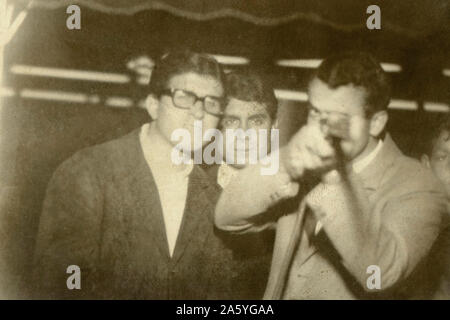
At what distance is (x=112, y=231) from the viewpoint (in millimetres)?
2889

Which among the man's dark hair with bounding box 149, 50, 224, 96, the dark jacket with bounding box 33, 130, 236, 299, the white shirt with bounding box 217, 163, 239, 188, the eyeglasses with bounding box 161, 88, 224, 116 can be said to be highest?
the man's dark hair with bounding box 149, 50, 224, 96

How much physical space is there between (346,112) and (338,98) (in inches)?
3.0

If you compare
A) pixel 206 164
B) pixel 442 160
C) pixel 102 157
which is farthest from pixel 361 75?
pixel 102 157

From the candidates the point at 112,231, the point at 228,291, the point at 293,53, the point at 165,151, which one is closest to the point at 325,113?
the point at 293,53

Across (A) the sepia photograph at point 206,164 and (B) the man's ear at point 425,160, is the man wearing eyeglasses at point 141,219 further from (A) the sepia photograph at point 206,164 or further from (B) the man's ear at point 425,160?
(B) the man's ear at point 425,160

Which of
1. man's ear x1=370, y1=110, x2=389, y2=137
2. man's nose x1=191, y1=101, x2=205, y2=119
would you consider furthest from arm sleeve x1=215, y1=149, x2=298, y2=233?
man's ear x1=370, y1=110, x2=389, y2=137

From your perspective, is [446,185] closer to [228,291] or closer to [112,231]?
[228,291]

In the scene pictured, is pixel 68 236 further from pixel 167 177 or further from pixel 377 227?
pixel 377 227

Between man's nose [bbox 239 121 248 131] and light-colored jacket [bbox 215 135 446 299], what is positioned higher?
man's nose [bbox 239 121 248 131]

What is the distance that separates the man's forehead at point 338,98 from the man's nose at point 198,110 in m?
0.51

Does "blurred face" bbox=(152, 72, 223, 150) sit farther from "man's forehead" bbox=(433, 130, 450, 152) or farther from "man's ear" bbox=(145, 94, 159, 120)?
"man's forehead" bbox=(433, 130, 450, 152)

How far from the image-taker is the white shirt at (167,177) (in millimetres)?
2889

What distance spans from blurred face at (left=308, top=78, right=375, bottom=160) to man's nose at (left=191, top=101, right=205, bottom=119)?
51cm

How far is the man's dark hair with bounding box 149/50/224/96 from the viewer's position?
9.64ft
